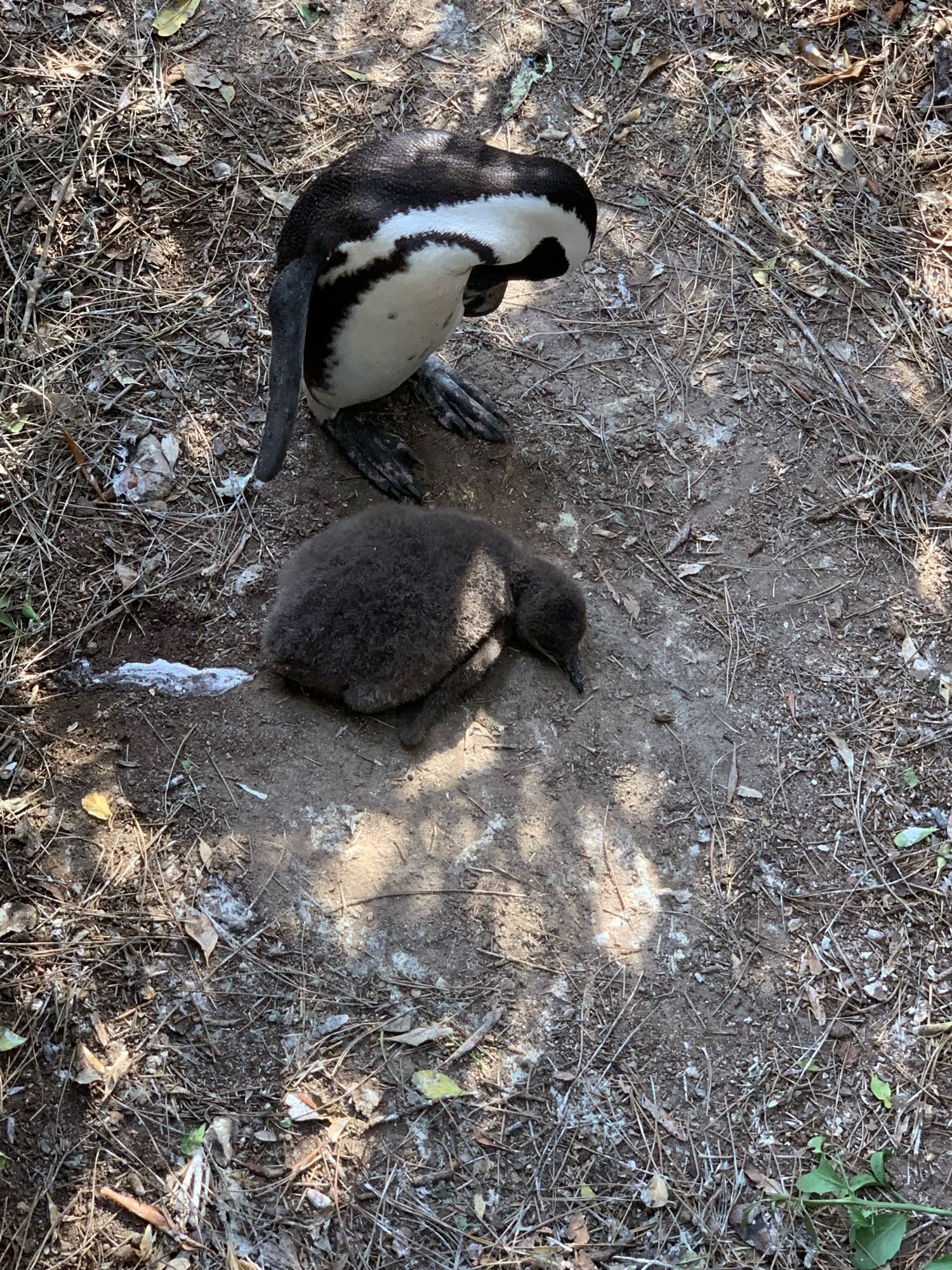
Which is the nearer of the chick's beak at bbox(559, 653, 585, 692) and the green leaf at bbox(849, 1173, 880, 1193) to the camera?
the green leaf at bbox(849, 1173, 880, 1193)

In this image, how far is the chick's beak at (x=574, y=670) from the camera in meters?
3.62

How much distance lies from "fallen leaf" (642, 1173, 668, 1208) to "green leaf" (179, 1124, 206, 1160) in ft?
3.87

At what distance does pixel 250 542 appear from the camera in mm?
3805

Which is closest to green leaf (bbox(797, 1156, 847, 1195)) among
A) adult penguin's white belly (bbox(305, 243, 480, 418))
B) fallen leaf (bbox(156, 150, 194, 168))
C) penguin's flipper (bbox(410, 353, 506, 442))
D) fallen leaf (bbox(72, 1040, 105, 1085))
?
fallen leaf (bbox(72, 1040, 105, 1085))

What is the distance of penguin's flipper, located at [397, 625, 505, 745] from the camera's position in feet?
11.1

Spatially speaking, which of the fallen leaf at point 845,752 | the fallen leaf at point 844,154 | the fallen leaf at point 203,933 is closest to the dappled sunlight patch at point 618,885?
the fallen leaf at point 845,752

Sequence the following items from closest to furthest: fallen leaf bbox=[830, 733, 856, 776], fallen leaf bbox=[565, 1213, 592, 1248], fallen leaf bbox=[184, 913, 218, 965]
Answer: fallen leaf bbox=[565, 1213, 592, 1248]
fallen leaf bbox=[184, 913, 218, 965]
fallen leaf bbox=[830, 733, 856, 776]

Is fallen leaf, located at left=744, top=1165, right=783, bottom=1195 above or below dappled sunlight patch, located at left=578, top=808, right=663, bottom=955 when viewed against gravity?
below

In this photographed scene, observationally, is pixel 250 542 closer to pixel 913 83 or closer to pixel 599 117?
pixel 599 117

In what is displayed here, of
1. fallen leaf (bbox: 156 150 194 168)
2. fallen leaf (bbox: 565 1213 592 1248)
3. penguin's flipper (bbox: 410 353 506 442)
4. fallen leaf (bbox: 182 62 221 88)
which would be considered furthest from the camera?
fallen leaf (bbox: 182 62 221 88)

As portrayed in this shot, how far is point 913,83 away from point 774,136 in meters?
0.80

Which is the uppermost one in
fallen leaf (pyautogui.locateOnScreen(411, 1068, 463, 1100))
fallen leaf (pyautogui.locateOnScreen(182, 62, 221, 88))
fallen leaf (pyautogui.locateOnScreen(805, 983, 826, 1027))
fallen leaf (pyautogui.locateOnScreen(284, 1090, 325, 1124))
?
fallen leaf (pyautogui.locateOnScreen(182, 62, 221, 88))

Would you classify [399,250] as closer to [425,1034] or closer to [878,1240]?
[425,1034]

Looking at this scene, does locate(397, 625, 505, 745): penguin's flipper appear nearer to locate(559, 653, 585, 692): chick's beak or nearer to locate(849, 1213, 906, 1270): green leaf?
locate(559, 653, 585, 692): chick's beak
